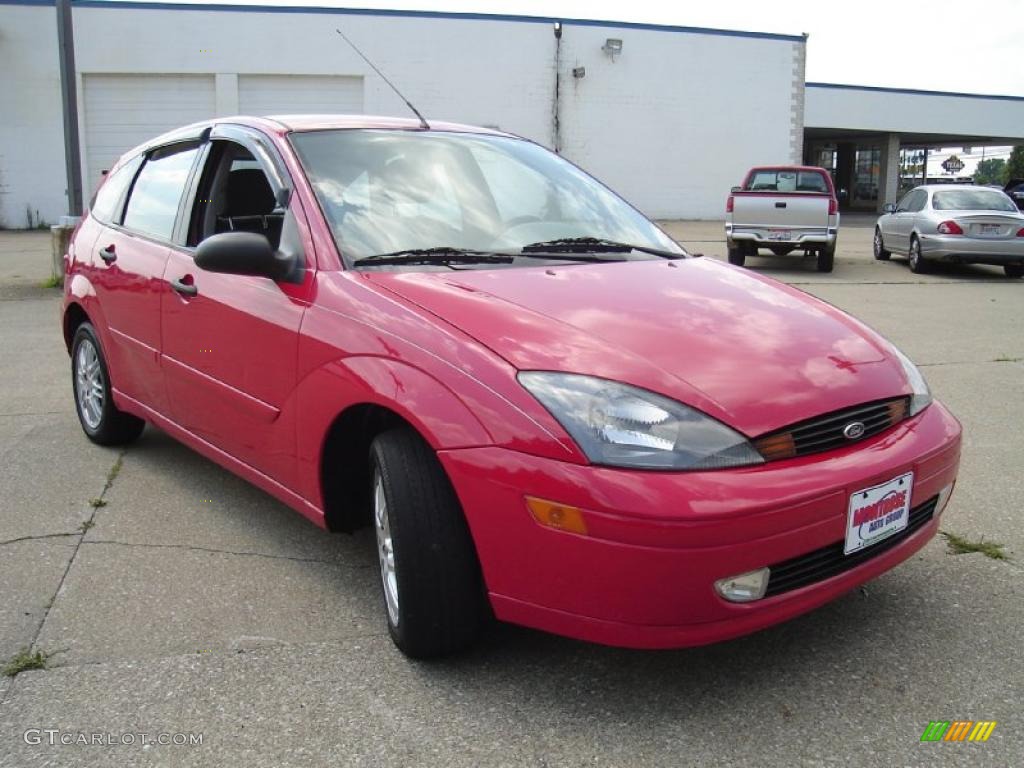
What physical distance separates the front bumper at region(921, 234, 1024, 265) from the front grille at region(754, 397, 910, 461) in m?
13.2

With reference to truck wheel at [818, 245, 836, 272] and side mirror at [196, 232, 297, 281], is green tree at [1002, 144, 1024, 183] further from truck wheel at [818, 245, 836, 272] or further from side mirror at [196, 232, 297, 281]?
side mirror at [196, 232, 297, 281]

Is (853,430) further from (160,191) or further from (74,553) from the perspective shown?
(160,191)

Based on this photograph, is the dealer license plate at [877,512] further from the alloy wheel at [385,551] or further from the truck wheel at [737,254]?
the truck wheel at [737,254]

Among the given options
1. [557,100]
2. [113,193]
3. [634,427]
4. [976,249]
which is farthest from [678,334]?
[557,100]

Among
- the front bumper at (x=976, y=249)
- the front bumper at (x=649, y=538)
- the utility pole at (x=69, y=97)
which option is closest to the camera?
the front bumper at (x=649, y=538)

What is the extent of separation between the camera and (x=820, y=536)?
2.33 metres

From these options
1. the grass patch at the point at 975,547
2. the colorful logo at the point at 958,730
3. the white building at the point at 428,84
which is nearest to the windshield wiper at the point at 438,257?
the colorful logo at the point at 958,730

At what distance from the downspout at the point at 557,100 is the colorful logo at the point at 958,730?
82.9 ft

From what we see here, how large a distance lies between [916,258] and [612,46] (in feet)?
46.5

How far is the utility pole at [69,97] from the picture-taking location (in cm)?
1179

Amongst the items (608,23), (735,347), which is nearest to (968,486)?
(735,347)

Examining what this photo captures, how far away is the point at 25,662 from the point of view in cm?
271

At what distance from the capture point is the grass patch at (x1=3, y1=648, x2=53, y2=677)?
267 cm

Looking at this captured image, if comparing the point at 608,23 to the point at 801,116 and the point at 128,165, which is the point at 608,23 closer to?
the point at 801,116
